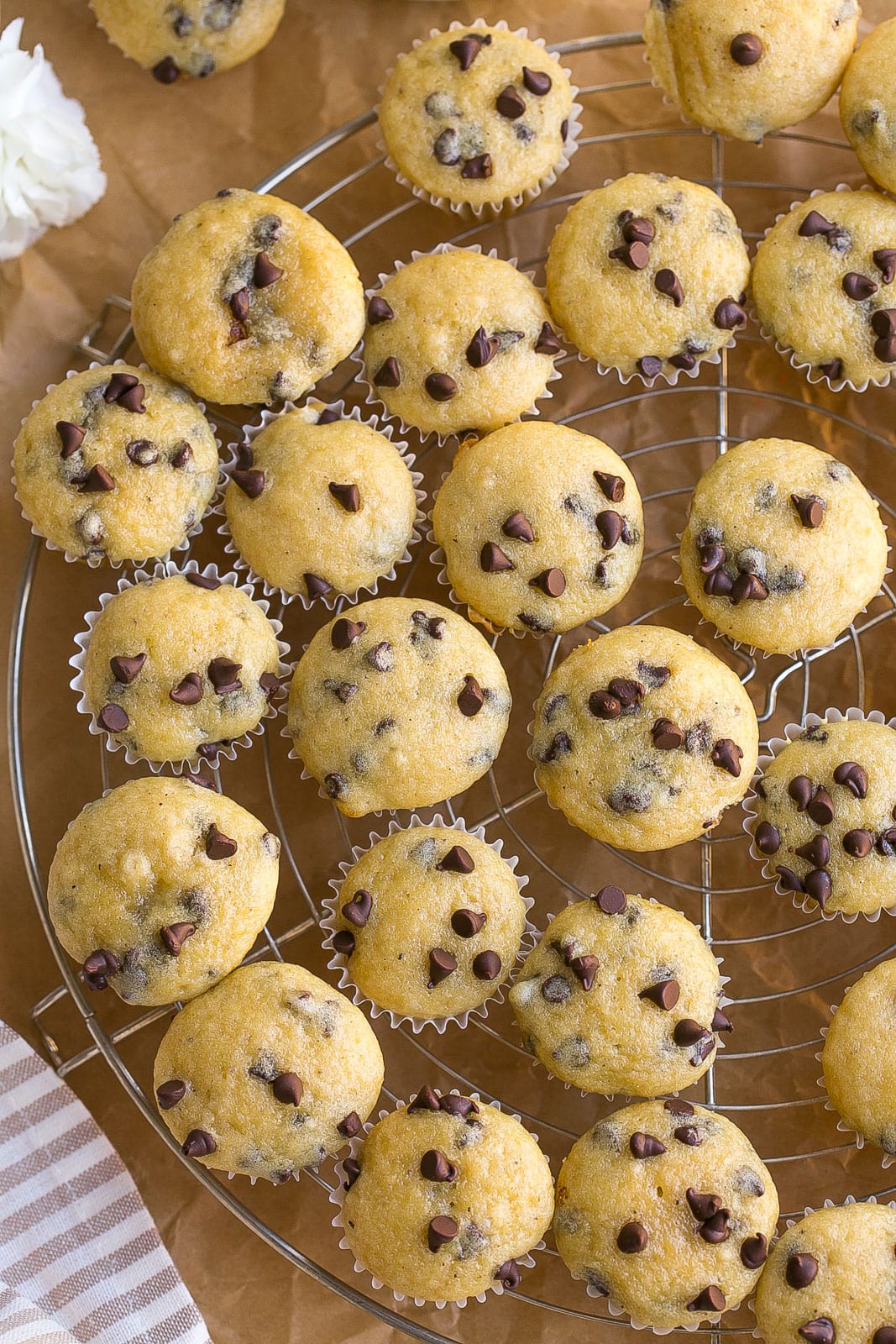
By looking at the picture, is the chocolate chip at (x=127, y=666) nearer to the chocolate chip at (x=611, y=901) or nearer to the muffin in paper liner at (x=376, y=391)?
the muffin in paper liner at (x=376, y=391)

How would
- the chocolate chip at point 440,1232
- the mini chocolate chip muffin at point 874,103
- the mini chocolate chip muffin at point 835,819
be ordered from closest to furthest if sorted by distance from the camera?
the chocolate chip at point 440,1232
the mini chocolate chip muffin at point 835,819
the mini chocolate chip muffin at point 874,103

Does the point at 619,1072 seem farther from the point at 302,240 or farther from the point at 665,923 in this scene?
the point at 302,240

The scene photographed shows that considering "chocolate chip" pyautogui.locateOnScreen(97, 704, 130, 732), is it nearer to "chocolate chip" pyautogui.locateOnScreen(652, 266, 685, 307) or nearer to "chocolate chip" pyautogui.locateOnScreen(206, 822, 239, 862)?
"chocolate chip" pyautogui.locateOnScreen(206, 822, 239, 862)

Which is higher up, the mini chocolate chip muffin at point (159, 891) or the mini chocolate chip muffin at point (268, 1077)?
the mini chocolate chip muffin at point (159, 891)

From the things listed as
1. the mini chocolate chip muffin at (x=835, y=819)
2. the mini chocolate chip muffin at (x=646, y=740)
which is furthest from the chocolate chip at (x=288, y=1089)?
the mini chocolate chip muffin at (x=835, y=819)

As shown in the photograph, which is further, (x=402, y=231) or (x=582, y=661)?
(x=402, y=231)

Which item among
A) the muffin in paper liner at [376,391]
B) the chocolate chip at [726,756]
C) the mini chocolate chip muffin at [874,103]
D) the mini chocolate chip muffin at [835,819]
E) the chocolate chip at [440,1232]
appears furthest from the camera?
the muffin in paper liner at [376,391]

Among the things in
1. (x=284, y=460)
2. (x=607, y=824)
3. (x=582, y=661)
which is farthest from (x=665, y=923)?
(x=284, y=460)
